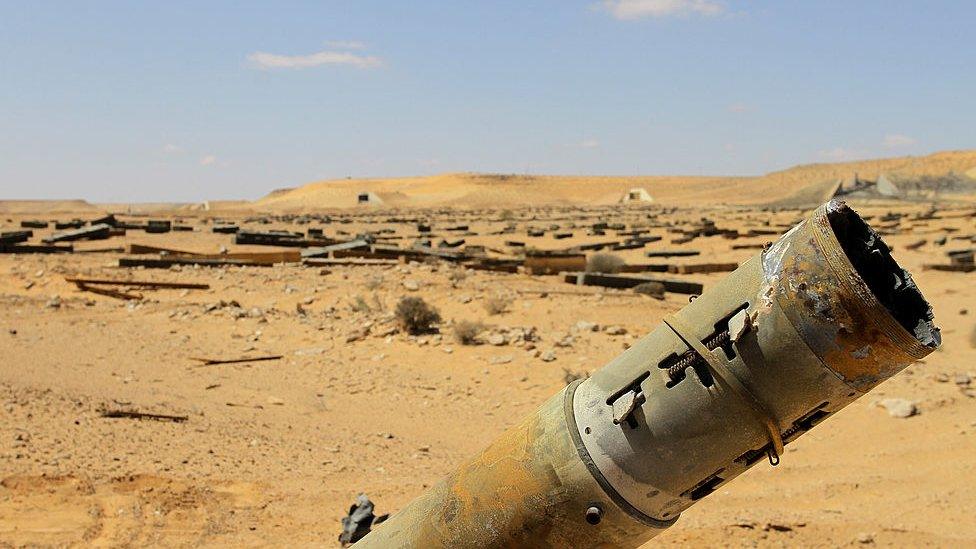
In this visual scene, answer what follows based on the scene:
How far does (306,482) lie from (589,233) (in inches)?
1038

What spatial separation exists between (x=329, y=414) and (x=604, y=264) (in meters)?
10.8

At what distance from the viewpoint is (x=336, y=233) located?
107 feet

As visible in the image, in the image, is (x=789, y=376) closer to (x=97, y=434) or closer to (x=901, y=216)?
(x=97, y=434)

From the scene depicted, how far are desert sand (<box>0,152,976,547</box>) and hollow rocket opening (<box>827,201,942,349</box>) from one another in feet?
Answer: 10.8

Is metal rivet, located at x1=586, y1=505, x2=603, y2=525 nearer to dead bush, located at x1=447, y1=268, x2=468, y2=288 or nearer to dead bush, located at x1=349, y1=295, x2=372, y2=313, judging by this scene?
dead bush, located at x1=349, y1=295, x2=372, y2=313

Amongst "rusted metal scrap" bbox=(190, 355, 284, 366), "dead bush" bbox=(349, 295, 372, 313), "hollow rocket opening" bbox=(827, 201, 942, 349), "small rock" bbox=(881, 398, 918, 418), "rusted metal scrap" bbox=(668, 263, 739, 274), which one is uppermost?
"hollow rocket opening" bbox=(827, 201, 942, 349)

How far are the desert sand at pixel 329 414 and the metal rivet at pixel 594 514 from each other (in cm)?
262

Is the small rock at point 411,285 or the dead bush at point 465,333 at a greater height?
the small rock at point 411,285

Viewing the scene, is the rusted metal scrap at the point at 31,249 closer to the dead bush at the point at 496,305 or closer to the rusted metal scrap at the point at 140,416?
the dead bush at the point at 496,305

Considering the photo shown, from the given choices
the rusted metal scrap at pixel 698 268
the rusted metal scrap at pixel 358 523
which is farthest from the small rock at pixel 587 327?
the rusted metal scrap at pixel 698 268

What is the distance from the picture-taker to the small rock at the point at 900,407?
8125 millimetres

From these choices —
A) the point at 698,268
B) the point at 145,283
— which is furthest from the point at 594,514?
the point at 698,268

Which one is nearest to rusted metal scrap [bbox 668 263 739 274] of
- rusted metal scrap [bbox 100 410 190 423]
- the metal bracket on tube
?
rusted metal scrap [bbox 100 410 190 423]

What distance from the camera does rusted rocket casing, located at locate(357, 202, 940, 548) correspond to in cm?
260
